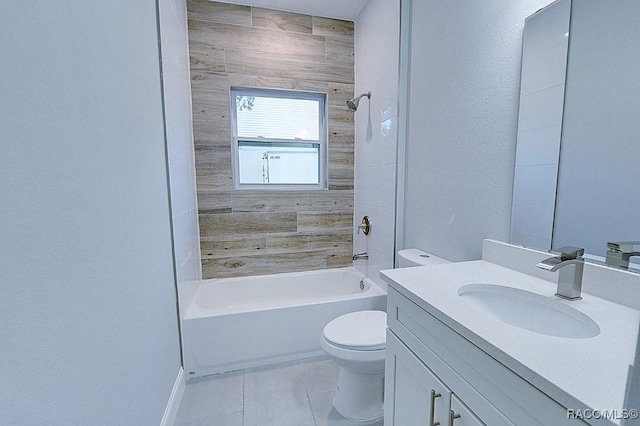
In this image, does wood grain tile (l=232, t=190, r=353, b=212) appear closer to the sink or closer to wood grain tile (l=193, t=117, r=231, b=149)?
wood grain tile (l=193, t=117, r=231, b=149)

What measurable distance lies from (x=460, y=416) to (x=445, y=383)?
76 mm

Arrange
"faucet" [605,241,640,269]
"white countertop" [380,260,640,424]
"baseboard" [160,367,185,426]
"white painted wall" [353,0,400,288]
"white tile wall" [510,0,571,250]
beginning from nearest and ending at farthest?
1. "white countertop" [380,260,640,424]
2. "faucet" [605,241,640,269]
3. "white tile wall" [510,0,571,250]
4. "baseboard" [160,367,185,426]
5. "white painted wall" [353,0,400,288]

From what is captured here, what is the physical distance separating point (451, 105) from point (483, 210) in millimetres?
606

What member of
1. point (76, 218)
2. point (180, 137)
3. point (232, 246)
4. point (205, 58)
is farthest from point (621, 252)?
point (205, 58)

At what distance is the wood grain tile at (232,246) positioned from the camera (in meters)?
2.39

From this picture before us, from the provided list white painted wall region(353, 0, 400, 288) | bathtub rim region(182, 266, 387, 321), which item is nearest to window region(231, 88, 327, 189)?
white painted wall region(353, 0, 400, 288)

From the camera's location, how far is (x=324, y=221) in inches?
104

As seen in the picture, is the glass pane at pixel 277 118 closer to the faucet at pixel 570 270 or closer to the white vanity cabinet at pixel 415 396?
the white vanity cabinet at pixel 415 396

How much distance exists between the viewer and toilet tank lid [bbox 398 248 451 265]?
5.02 feet

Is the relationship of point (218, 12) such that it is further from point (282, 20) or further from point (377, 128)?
point (377, 128)

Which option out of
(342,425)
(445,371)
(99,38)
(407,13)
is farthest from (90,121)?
(407,13)

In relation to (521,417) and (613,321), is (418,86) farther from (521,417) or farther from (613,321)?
(521,417)

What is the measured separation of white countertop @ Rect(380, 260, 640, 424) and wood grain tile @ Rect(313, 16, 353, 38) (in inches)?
96.5

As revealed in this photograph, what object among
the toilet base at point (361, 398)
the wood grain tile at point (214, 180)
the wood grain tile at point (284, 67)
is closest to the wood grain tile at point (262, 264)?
the wood grain tile at point (214, 180)
